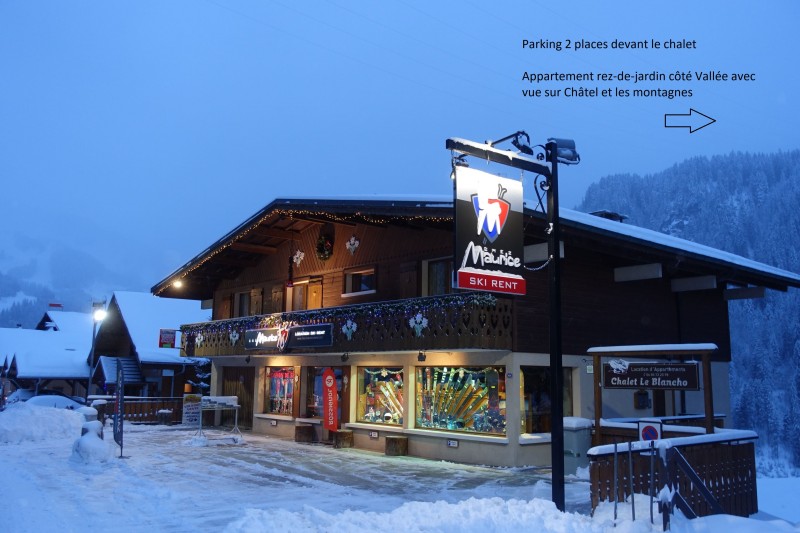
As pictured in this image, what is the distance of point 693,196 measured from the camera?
385ft

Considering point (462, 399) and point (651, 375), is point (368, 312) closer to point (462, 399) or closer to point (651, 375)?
point (462, 399)

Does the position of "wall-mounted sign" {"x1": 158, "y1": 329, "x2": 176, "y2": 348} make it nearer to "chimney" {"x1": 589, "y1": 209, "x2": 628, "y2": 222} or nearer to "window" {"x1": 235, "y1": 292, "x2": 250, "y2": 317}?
"window" {"x1": 235, "y1": 292, "x2": 250, "y2": 317}

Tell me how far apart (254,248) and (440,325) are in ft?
36.7

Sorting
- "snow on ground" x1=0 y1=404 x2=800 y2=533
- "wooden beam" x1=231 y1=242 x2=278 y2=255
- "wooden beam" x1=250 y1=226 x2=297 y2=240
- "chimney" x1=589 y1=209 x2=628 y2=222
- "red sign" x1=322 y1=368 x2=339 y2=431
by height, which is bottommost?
"snow on ground" x1=0 y1=404 x2=800 y2=533

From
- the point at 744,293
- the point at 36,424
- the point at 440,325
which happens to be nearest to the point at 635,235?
the point at 440,325

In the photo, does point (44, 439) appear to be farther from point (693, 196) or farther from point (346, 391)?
point (693, 196)

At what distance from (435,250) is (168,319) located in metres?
26.5

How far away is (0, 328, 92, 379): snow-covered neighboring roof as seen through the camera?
4338cm

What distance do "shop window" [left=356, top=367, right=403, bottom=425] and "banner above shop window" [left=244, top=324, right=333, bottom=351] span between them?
1704 millimetres

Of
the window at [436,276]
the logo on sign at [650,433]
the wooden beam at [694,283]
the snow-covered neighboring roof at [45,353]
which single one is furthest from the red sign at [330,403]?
the snow-covered neighboring roof at [45,353]

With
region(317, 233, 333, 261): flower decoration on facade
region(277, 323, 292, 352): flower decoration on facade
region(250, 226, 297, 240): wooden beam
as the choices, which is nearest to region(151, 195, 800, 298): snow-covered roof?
region(250, 226, 297, 240): wooden beam

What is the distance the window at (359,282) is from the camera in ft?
71.7

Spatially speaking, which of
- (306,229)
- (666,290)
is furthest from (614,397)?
(306,229)

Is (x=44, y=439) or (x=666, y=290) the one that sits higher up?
(x=666, y=290)
